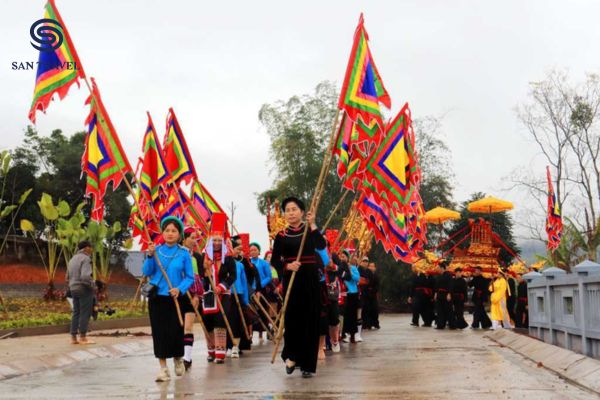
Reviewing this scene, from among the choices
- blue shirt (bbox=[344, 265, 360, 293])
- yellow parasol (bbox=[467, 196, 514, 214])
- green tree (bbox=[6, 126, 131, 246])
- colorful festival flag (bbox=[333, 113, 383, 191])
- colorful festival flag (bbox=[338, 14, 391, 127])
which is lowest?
blue shirt (bbox=[344, 265, 360, 293])

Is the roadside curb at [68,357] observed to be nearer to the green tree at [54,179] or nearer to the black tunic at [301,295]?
the black tunic at [301,295]

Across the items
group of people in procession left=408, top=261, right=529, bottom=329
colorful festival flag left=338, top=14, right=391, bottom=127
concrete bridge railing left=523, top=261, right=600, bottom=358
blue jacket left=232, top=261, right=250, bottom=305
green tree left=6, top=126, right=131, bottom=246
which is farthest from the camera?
green tree left=6, top=126, right=131, bottom=246

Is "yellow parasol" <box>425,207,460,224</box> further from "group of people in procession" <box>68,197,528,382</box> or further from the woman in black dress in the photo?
the woman in black dress

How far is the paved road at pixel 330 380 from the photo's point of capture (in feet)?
27.5

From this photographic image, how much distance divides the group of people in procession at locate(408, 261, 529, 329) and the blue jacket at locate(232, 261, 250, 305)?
35.5ft

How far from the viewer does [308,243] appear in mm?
10539

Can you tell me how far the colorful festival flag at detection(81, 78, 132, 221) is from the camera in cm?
1254

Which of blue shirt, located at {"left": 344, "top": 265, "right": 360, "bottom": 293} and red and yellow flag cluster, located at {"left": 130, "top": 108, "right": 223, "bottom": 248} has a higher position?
red and yellow flag cluster, located at {"left": 130, "top": 108, "right": 223, "bottom": 248}

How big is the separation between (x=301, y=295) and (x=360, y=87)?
3.77 m

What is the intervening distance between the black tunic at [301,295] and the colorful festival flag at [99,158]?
303cm

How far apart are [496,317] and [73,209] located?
3481 centimetres

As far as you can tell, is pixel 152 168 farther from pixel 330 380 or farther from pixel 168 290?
pixel 330 380

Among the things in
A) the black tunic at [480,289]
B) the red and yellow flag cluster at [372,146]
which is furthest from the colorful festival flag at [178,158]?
the black tunic at [480,289]

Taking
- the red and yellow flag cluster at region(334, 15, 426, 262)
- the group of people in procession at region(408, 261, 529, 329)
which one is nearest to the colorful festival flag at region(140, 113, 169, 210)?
the red and yellow flag cluster at region(334, 15, 426, 262)
